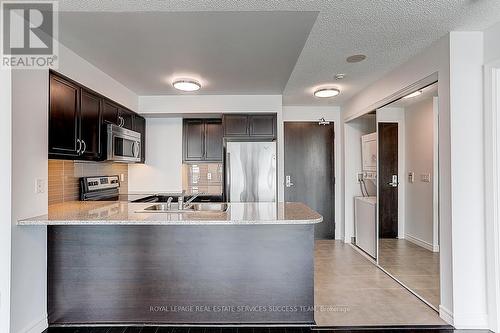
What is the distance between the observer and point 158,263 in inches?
96.4

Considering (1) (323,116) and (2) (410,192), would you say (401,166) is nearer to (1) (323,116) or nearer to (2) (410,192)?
(2) (410,192)

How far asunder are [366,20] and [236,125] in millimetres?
2581

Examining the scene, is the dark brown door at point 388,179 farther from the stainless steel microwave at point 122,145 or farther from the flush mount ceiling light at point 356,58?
the stainless steel microwave at point 122,145

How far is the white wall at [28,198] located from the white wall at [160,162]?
2.59 m

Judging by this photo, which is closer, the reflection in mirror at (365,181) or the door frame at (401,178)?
the door frame at (401,178)

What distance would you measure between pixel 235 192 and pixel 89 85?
2249mm

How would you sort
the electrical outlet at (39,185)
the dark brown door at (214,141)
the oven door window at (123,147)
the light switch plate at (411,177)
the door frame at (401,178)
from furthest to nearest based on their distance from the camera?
the dark brown door at (214,141)
the oven door window at (123,147)
the door frame at (401,178)
the light switch plate at (411,177)
the electrical outlet at (39,185)

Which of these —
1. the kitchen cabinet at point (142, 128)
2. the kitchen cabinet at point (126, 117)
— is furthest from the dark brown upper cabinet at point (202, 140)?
the kitchen cabinet at point (126, 117)

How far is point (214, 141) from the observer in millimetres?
4910

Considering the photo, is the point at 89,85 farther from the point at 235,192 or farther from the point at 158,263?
the point at 235,192

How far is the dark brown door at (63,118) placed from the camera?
2.53 metres

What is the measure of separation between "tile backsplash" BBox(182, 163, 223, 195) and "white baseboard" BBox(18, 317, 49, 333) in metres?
2.85

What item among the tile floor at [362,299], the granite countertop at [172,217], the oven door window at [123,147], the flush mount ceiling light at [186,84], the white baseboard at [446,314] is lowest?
the tile floor at [362,299]

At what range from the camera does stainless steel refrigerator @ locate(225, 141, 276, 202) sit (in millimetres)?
4438
